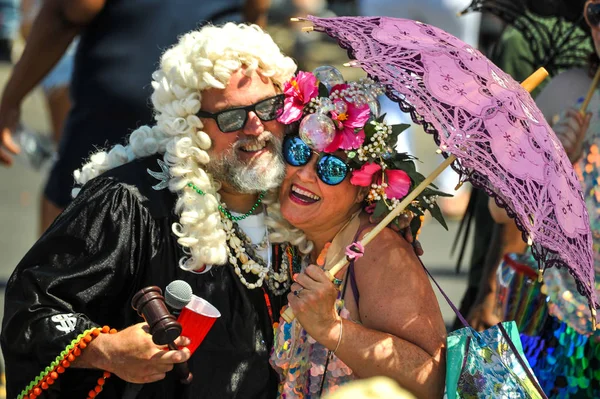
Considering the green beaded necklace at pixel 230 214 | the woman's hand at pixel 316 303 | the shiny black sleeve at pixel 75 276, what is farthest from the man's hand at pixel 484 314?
the shiny black sleeve at pixel 75 276

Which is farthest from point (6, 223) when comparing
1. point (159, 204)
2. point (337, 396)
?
point (337, 396)

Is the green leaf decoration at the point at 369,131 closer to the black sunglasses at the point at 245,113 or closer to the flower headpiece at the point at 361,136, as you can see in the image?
the flower headpiece at the point at 361,136

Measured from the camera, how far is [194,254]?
3.23 m

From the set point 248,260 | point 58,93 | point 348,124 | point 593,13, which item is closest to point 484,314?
point 593,13

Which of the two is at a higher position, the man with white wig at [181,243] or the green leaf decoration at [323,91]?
the green leaf decoration at [323,91]

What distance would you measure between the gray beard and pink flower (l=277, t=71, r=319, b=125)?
0.11 meters

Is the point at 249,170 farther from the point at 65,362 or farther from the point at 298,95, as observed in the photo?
the point at 65,362

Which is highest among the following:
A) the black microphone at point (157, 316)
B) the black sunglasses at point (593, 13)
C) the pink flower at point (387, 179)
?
the black sunglasses at point (593, 13)

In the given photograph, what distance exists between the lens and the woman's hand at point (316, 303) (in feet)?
9.59

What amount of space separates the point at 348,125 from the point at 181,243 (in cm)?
64

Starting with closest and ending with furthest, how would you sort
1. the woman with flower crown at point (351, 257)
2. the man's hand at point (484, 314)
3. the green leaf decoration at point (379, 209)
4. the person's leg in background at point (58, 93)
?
1. the woman with flower crown at point (351, 257)
2. the green leaf decoration at point (379, 209)
3. the man's hand at point (484, 314)
4. the person's leg in background at point (58, 93)

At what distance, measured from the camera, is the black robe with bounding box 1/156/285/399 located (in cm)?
309

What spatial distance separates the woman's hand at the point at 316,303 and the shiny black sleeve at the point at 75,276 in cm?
56

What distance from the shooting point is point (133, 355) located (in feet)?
9.68
